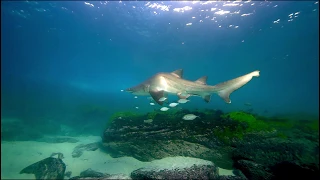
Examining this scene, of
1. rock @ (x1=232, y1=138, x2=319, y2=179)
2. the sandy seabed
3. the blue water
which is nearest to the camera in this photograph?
rock @ (x1=232, y1=138, x2=319, y2=179)

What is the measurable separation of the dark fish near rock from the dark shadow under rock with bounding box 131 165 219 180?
3.55m

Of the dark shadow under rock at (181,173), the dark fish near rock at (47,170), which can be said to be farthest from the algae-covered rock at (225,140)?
the dark fish near rock at (47,170)

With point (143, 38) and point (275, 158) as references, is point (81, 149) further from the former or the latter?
point (143, 38)

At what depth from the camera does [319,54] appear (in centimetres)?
3834

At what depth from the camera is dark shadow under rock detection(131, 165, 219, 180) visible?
567 centimetres

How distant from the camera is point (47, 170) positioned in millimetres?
7199

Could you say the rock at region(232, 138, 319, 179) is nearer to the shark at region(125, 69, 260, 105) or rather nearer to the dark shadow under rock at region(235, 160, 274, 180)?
the dark shadow under rock at region(235, 160, 274, 180)

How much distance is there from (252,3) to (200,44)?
1248 centimetres

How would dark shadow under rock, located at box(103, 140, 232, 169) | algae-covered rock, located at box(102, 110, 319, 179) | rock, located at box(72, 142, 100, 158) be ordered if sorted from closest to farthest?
algae-covered rock, located at box(102, 110, 319, 179) < dark shadow under rock, located at box(103, 140, 232, 169) < rock, located at box(72, 142, 100, 158)

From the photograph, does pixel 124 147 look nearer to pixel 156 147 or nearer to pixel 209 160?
pixel 156 147

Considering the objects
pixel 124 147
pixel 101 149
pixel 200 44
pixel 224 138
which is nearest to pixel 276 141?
pixel 224 138

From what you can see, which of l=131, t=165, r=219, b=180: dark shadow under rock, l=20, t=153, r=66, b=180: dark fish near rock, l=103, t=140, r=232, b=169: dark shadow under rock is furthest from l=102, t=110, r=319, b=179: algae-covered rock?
l=20, t=153, r=66, b=180: dark fish near rock

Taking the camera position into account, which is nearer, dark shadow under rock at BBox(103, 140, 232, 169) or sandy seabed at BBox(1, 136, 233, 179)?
sandy seabed at BBox(1, 136, 233, 179)

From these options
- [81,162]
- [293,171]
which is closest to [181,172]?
[293,171]
